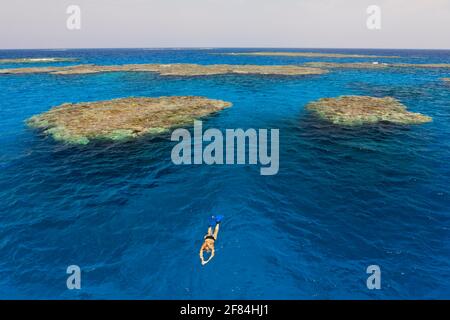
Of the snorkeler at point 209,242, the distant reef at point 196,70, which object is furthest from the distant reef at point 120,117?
the distant reef at point 196,70

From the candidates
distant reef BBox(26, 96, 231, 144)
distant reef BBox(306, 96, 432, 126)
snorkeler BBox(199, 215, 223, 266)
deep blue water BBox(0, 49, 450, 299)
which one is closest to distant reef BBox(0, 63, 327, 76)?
distant reef BBox(306, 96, 432, 126)

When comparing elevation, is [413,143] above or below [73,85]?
below

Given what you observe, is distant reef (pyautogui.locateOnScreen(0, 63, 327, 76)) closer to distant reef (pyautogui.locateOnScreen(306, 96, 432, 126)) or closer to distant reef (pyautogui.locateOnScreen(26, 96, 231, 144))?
distant reef (pyautogui.locateOnScreen(306, 96, 432, 126))

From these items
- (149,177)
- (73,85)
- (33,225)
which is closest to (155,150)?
(149,177)

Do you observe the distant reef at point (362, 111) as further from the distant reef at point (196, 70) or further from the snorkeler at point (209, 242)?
the distant reef at point (196, 70)

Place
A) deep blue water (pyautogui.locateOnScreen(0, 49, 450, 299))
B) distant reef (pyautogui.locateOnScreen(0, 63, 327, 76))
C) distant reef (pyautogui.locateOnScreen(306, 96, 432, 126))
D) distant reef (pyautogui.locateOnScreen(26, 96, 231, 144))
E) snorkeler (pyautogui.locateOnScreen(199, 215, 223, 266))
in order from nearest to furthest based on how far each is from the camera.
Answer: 1. deep blue water (pyautogui.locateOnScreen(0, 49, 450, 299))
2. snorkeler (pyautogui.locateOnScreen(199, 215, 223, 266))
3. distant reef (pyautogui.locateOnScreen(26, 96, 231, 144))
4. distant reef (pyautogui.locateOnScreen(306, 96, 432, 126))
5. distant reef (pyautogui.locateOnScreen(0, 63, 327, 76))

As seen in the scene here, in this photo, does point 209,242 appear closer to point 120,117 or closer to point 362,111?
point 120,117
